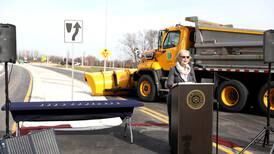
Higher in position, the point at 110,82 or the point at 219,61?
the point at 219,61

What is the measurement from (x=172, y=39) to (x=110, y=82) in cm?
396

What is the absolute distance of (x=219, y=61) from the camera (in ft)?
38.9

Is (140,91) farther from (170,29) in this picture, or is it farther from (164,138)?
(164,138)

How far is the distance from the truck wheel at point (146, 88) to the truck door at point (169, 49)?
90 centimetres

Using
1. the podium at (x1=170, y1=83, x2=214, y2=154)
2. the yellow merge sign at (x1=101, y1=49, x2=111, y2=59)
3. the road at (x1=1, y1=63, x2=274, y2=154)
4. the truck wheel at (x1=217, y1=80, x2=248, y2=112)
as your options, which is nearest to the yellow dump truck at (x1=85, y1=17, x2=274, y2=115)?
the truck wheel at (x1=217, y1=80, x2=248, y2=112)

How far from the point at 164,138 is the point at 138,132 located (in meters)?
0.78

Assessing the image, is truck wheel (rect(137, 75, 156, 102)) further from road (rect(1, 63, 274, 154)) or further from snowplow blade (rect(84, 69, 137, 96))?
road (rect(1, 63, 274, 154))

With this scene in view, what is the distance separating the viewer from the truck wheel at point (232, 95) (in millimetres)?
11084

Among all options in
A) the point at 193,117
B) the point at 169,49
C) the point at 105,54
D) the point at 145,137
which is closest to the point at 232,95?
the point at 169,49

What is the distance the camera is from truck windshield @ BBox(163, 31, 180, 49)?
13219 millimetres

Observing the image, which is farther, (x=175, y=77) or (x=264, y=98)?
(x=264, y=98)

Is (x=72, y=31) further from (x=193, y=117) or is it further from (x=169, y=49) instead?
(x=193, y=117)

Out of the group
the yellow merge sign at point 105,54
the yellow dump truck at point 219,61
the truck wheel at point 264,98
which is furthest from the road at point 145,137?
the yellow merge sign at point 105,54

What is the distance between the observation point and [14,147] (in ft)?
13.4
